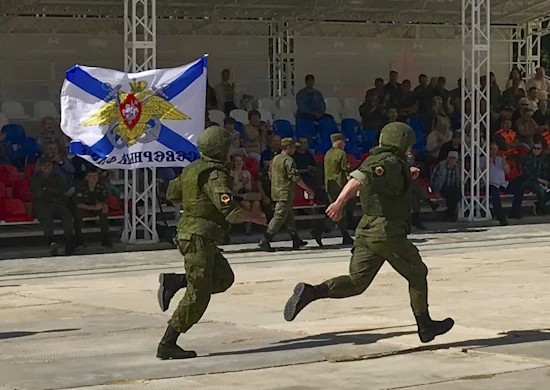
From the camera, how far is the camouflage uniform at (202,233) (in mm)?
10047

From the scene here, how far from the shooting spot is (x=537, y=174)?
25922 mm

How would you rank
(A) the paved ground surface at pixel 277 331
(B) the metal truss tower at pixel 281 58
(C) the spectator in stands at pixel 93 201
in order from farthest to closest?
1. (B) the metal truss tower at pixel 281 58
2. (C) the spectator in stands at pixel 93 201
3. (A) the paved ground surface at pixel 277 331

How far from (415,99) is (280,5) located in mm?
3601

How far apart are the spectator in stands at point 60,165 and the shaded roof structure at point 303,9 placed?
15.8 ft

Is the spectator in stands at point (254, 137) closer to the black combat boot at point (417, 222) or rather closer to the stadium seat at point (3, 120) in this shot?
the black combat boot at point (417, 222)

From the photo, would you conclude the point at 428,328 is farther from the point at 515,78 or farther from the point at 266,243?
the point at 515,78

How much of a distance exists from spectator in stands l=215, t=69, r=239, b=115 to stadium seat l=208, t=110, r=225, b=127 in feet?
2.16

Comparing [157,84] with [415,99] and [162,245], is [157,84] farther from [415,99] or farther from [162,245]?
[415,99]

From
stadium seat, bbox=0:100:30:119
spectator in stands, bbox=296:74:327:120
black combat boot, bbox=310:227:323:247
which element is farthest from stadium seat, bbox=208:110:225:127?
black combat boot, bbox=310:227:323:247

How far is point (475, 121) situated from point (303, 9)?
6.01m

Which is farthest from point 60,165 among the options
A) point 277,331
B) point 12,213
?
point 277,331

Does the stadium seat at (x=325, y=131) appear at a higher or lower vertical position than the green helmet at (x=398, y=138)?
lower

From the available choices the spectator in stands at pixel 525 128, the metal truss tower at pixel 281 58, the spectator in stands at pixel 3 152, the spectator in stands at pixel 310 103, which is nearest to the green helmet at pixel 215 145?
the spectator in stands at pixel 3 152

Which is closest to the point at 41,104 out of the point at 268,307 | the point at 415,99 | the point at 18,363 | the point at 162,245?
the point at 162,245
